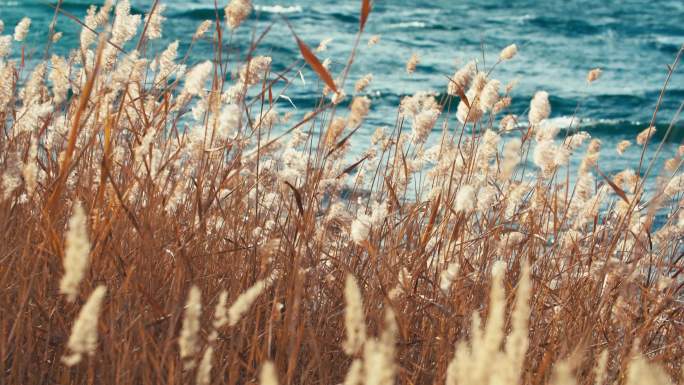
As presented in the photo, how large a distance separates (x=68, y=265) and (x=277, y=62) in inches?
407

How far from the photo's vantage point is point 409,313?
1.92 m

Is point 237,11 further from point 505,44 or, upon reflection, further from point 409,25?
point 409,25

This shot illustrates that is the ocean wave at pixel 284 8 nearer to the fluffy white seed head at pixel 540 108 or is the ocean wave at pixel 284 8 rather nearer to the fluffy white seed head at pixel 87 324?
the fluffy white seed head at pixel 540 108

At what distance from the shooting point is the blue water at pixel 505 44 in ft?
32.2

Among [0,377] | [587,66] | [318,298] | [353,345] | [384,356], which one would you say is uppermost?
[384,356]

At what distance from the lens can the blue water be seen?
32.2 ft

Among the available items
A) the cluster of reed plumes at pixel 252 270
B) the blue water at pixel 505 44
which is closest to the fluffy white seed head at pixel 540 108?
the cluster of reed plumes at pixel 252 270

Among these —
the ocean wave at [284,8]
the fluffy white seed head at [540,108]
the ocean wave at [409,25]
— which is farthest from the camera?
the ocean wave at [284,8]

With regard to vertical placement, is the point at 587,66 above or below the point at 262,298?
below

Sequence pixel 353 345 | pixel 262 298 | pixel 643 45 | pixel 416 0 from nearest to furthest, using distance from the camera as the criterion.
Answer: pixel 353 345, pixel 262 298, pixel 643 45, pixel 416 0

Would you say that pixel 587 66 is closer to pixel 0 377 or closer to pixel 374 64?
pixel 374 64

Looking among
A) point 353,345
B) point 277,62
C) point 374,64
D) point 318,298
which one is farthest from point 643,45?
point 353,345

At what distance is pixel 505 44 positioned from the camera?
13.0 meters

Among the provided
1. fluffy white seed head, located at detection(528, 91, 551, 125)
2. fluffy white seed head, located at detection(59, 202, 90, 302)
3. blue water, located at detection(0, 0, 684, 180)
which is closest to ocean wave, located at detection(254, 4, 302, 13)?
blue water, located at detection(0, 0, 684, 180)
